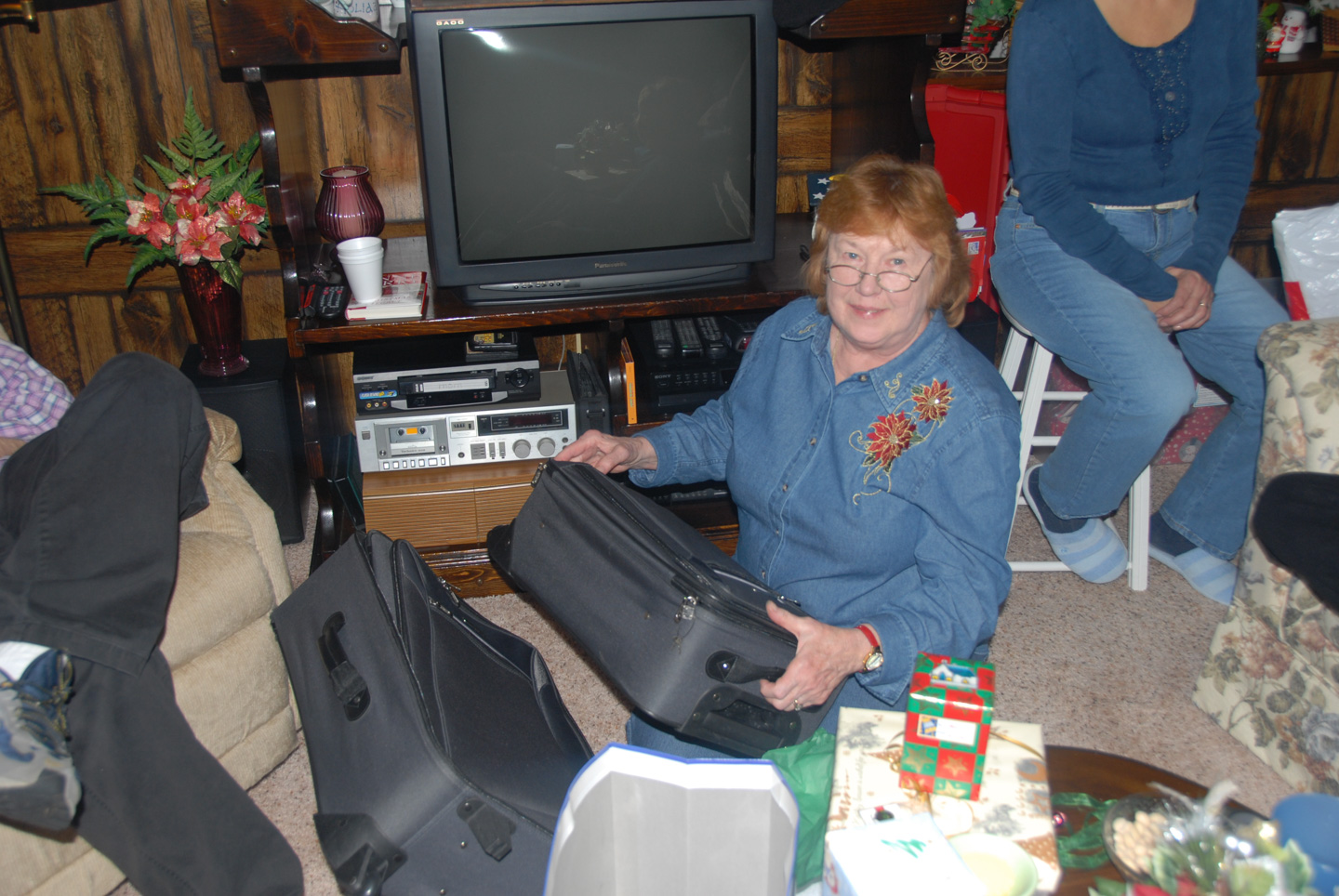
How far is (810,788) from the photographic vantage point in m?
1.22

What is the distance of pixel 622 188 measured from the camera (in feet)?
6.72

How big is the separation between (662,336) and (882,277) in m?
1.01

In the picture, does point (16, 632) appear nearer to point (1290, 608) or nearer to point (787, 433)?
point (787, 433)

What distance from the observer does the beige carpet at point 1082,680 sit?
5.71 ft

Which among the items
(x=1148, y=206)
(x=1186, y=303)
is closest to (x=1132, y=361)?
(x=1186, y=303)

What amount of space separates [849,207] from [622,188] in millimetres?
795

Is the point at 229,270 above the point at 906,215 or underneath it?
underneath

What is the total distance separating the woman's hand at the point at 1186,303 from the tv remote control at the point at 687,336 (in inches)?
36.2

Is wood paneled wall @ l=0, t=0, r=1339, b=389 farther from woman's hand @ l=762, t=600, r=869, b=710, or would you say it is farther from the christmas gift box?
the christmas gift box

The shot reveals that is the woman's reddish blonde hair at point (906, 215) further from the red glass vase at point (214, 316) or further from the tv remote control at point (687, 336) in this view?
the red glass vase at point (214, 316)

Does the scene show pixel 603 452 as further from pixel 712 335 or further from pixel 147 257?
pixel 147 257

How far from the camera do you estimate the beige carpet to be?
5.71 ft

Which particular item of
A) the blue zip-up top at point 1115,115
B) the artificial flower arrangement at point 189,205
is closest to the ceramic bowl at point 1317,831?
the blue zip-up top at point 1115,115

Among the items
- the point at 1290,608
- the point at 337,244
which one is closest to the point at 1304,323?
the point at 1290,608
